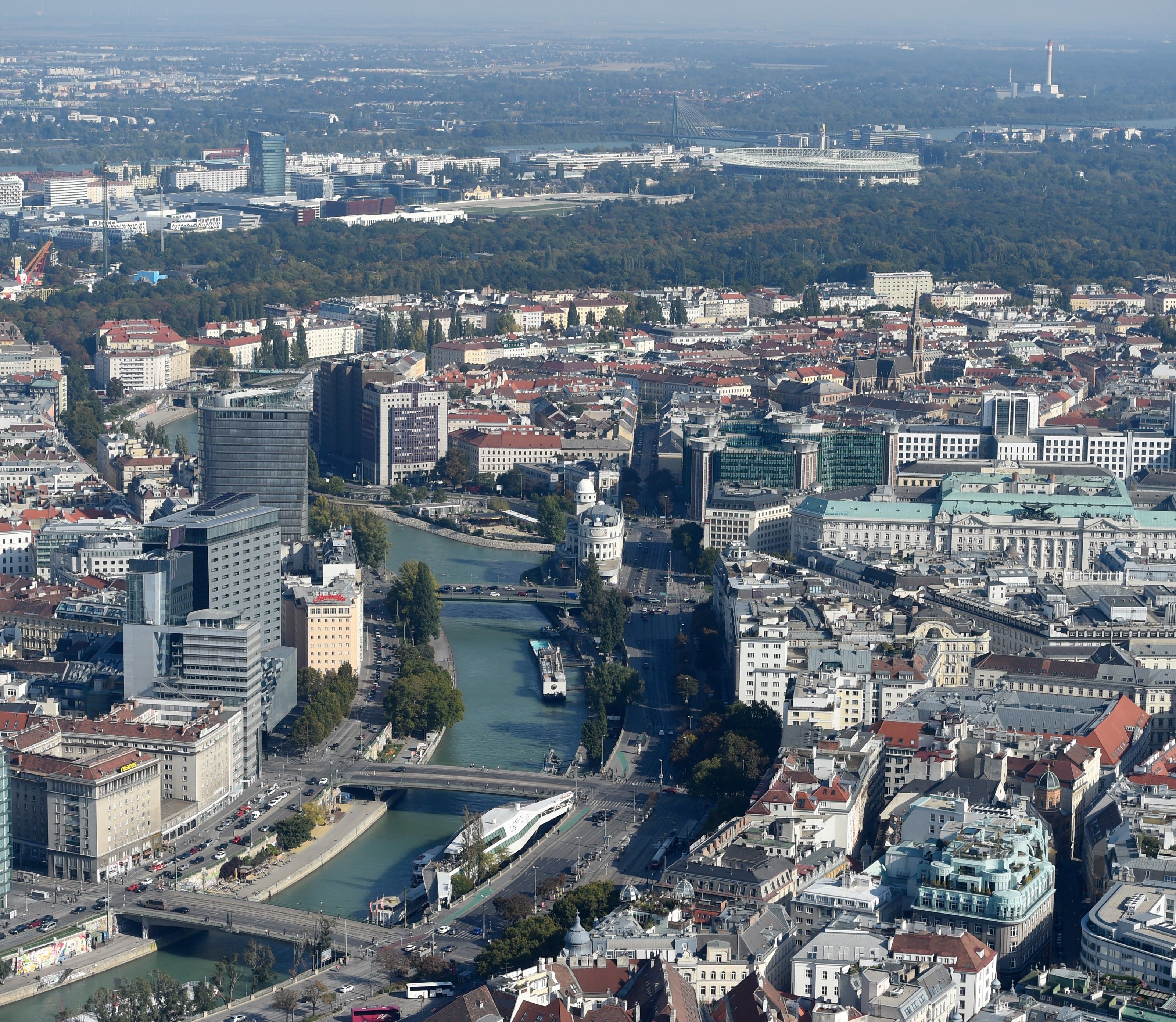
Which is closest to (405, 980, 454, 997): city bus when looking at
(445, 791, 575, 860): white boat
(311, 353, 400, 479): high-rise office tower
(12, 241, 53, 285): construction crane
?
(445, 791, 575, 860): white boat

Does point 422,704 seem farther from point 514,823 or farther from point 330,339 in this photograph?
point 330,339

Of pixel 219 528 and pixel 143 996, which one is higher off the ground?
pixel 219 528

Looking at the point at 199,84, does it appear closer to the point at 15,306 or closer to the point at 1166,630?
the point at 15,306

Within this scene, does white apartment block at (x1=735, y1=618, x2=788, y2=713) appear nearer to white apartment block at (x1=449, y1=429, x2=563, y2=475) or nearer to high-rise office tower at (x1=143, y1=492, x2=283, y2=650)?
high-rise office tower at (x1=143, y1=492, x2=283, y2=650)

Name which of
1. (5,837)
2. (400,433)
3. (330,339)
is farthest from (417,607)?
(330,339)

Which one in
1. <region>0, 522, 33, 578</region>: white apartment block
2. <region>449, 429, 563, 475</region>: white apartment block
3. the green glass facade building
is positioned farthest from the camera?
<region>449, 429, 563, 475</region>: white apartment block

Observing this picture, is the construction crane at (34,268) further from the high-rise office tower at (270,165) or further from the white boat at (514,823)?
the white boat at (514,823)

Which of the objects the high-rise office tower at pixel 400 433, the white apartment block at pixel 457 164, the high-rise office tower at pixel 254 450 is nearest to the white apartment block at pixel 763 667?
the high-rise office tower at pixel 254 450

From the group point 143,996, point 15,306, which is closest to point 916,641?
point 143,996
